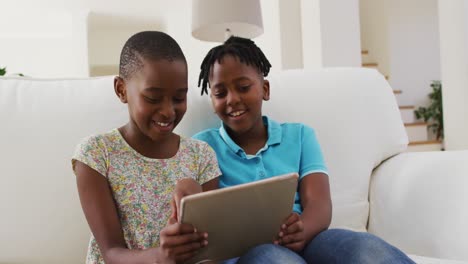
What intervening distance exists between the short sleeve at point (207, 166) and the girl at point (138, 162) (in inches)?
1.1

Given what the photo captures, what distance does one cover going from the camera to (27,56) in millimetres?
5773

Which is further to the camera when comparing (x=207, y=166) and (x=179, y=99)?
(x=207, y=166)

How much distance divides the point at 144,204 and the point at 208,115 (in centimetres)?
42

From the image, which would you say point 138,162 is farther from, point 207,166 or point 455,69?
point 455,69

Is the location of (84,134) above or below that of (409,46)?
Result: below

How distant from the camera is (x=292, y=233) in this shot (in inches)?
35.8

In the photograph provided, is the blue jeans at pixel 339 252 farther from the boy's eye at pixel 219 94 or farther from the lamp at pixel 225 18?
the lamp at pixel 225 18

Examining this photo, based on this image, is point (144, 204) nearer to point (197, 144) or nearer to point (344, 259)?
point (197, 144)

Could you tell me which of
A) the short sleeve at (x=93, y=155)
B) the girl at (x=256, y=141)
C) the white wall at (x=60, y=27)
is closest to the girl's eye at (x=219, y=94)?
the girl at (x=256, y=141)

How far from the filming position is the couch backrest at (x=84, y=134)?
1113 mm

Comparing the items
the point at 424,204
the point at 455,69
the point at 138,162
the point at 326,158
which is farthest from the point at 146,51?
the point at 455,69

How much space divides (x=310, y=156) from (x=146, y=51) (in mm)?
462

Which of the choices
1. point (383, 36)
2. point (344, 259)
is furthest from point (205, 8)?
point (383, 36)

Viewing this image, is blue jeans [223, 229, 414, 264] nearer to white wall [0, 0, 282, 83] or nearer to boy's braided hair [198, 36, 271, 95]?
boy's braided hair [198, 36, 271, 95]
